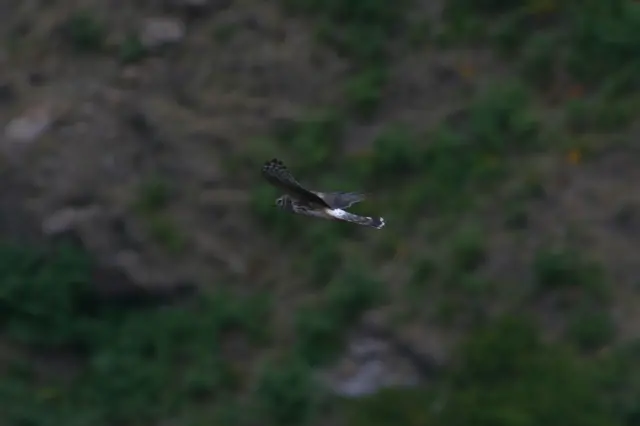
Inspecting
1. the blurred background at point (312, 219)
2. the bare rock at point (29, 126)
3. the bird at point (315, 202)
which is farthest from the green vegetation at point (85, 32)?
the bird at point (315, 202)

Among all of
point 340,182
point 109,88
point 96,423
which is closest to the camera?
point 96,423

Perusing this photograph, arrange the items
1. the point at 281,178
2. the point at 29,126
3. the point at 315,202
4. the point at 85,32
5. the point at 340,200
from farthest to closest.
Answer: the point at 85,32
the point at 29,126
the point at 340,200
the point at 315,202
the point at 281,178

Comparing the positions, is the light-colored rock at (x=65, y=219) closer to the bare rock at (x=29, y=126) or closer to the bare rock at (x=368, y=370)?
the bare rock at (x=29, y=126)

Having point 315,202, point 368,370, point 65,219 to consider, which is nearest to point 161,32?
point 65,219

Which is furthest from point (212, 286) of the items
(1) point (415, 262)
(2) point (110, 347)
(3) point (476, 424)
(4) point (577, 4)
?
(4) point (577, 4)

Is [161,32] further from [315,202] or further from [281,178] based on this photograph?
[281,178]

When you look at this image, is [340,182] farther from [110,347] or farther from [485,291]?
[110,347]
